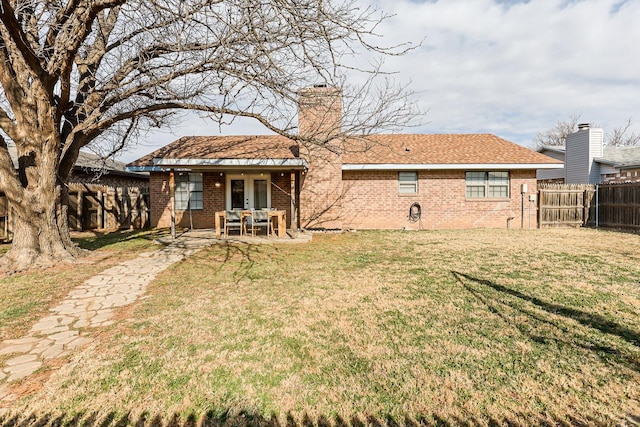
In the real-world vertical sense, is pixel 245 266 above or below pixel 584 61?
below

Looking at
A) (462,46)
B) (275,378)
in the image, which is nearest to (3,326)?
(275,378)

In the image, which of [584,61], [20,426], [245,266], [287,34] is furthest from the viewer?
[584,61]

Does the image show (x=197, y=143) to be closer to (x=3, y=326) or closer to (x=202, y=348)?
(x=3, y=326)

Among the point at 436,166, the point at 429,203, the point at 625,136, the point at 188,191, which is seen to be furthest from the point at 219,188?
the point at 625,136

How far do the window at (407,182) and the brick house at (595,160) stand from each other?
10.5 meters

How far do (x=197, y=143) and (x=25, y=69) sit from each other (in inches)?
289

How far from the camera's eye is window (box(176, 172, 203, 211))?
13.6 meters

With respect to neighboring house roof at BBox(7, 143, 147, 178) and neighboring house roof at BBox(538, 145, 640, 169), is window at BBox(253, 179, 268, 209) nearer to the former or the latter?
neighboring house roof at BBox(7, 143, 147, 178)

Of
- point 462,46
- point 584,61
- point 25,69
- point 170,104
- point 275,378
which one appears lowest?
point 275,378

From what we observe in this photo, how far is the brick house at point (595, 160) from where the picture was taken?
656 inches

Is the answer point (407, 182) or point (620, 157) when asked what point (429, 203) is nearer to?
point (407, 182)

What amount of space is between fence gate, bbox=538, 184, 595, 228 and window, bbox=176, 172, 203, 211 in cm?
1490

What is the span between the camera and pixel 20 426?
217 cm

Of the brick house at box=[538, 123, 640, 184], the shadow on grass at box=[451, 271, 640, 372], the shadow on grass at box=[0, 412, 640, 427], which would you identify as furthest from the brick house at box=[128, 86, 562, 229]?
the shadow on grass at box=[0, 412, 640, 427]
